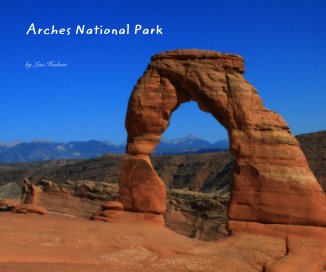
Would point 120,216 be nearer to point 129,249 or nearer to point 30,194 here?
point 129,249

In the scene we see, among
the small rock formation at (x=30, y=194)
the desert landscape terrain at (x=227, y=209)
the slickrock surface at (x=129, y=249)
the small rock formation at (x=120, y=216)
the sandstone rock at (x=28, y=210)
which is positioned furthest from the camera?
the small rock formation at (x=30, y=194)

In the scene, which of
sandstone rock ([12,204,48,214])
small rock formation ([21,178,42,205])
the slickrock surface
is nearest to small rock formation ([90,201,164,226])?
the slickrock surface

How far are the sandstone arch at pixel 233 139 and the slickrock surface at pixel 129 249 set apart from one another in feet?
3.96

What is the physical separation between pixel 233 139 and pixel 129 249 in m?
6.72

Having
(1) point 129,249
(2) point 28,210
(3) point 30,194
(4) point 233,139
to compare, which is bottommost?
(1) point 129,249

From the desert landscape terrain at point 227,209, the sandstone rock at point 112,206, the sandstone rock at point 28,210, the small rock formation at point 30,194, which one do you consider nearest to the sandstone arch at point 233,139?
the desert landscape terrain at point 227,209

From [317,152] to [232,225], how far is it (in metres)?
44.5

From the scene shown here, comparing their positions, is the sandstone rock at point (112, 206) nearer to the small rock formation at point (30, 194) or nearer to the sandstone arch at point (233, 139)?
the sandstone arch at point (233, 139)

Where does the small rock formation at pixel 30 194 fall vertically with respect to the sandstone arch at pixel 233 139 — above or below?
below

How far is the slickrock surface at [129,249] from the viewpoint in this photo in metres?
13.2

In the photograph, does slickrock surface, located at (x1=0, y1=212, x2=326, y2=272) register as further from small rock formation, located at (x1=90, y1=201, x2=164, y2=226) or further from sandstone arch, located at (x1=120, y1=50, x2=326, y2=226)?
small rock formation, located at (x1=90, y1=201, x2=164, y2=226)

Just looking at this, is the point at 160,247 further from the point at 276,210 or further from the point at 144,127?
the point at 144,127

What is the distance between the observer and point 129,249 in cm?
1505

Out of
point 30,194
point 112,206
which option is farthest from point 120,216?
point 30,194
